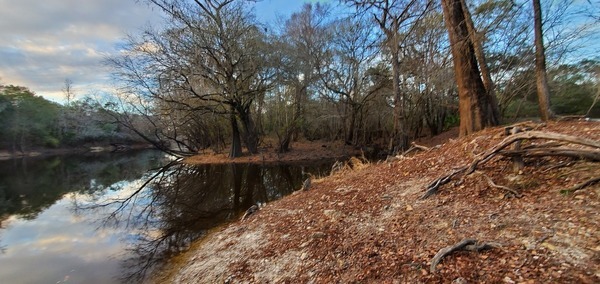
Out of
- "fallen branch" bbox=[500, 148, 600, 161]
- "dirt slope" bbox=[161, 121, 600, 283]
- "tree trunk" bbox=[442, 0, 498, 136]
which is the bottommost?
"dirt slope" bbox=[161, 121, 600, 283]

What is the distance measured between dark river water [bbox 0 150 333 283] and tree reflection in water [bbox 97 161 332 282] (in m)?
0.02

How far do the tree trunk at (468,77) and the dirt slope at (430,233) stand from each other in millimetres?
967

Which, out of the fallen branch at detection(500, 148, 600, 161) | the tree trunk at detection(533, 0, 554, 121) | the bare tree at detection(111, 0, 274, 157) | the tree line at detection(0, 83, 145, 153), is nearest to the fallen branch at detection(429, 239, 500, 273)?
the fallen branch at detection(500, 148, 600, 161)

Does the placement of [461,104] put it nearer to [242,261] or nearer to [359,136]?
[242,261]

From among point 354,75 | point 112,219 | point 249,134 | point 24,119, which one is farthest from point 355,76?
point 24,119

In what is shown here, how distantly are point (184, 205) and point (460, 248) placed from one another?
369 inches

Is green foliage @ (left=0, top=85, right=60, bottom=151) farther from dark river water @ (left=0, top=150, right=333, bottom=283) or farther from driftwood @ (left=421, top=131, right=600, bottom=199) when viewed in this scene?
driftwood @ (left=421, top=131, right=600, bottom=199)

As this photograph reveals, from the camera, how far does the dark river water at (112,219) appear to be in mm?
5820

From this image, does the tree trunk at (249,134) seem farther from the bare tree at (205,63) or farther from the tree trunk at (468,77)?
the tree trunk at (468,77)

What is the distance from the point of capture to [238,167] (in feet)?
63.5

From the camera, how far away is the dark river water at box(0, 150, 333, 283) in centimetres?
582

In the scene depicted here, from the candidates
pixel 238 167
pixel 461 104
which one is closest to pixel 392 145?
pixel 238 167

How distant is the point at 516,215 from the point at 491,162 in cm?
154

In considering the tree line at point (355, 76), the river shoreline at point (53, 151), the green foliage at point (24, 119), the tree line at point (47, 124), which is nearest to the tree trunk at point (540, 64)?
the tree line at point (355, 76)
